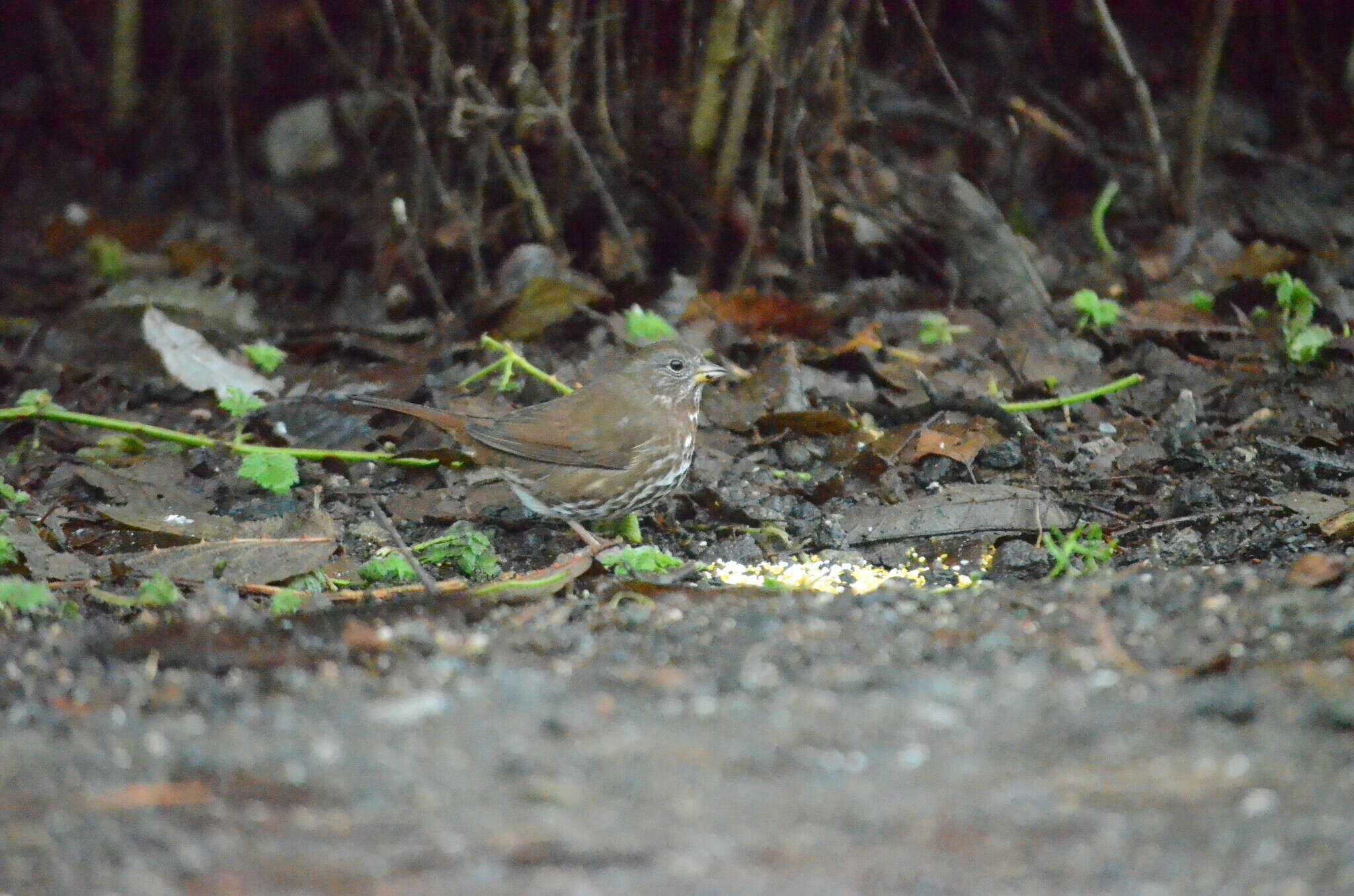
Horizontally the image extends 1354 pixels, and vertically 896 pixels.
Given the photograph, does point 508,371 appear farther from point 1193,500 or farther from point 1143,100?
point 1143,100

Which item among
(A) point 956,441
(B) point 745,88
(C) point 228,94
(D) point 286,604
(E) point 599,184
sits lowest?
(C) point 228,94

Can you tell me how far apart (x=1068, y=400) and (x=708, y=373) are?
1.27 meters

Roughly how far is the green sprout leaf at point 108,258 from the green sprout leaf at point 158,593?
13.3ft

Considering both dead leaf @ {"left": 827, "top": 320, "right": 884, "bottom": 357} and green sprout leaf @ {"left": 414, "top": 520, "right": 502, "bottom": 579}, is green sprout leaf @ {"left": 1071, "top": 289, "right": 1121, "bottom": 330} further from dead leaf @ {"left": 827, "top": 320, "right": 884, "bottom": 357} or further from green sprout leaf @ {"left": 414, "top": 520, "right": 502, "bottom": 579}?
green sprout leaf @ {"left": 414, "top": 520, "right": 502, "bottom": 579}

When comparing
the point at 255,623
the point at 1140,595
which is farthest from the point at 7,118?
the point at 1140,595

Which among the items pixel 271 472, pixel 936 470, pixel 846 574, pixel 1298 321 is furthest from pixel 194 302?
pixel 1298 321

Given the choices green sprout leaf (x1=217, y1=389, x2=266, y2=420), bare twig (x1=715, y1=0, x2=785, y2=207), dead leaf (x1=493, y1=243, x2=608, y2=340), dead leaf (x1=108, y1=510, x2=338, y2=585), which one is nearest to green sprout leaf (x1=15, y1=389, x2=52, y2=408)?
green sprout leaf (x1=217, y1=389, x2=266, y2=420)

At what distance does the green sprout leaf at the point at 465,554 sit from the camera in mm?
4629

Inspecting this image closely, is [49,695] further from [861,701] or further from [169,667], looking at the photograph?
Result: [861,701]

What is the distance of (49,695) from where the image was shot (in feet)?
10.3

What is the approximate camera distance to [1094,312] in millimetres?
6207

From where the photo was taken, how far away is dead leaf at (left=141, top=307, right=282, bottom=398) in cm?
591

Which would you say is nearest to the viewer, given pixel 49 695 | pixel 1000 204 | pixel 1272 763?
pixel 1272 763

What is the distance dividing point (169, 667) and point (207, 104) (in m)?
7.15
